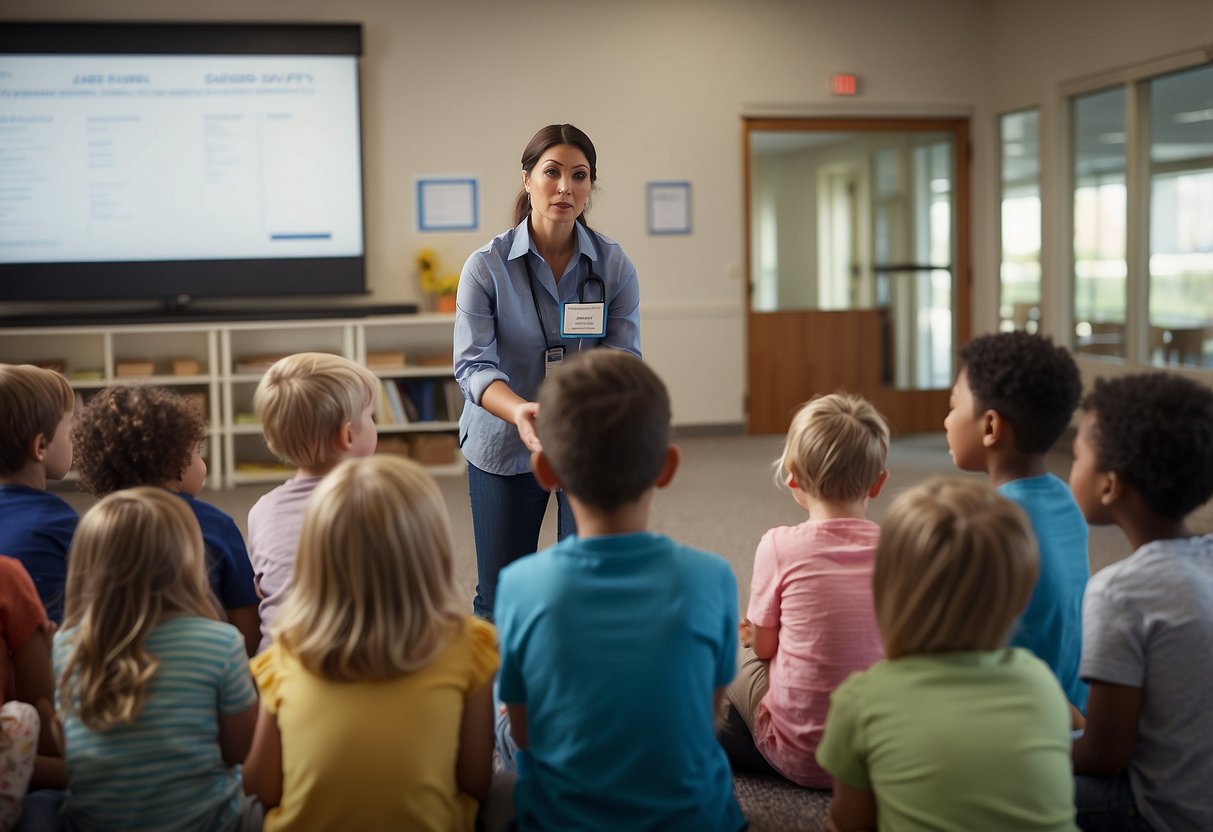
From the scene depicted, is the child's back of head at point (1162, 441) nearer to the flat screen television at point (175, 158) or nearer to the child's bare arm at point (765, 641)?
the child's bare arm at point (765, 641)

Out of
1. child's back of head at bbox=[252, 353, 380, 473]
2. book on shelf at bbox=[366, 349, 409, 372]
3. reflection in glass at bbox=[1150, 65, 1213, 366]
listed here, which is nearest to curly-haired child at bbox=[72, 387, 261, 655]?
child's back of head at bbox=[252, 353, 380, 473]

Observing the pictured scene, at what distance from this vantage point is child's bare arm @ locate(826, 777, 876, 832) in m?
1.58

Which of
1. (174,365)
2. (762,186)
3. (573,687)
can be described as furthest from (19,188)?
(573,687)

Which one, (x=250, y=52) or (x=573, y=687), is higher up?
(x=250, y=52)

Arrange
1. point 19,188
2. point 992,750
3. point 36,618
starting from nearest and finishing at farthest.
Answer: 1. point 992,750
2. point 36,618
3. point 19,188

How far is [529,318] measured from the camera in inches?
109

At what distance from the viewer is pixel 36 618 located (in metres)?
1.91

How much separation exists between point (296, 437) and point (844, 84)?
6192 mm

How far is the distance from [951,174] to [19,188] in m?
5.69

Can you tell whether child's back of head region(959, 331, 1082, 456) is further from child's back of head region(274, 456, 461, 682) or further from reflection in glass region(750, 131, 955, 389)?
reflection in glass region(750, 131, 955, 389)

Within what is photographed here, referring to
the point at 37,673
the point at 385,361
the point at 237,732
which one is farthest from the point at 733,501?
the point at 237,732

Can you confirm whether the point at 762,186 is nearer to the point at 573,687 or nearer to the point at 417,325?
the point at 417,325

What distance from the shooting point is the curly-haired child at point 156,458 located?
84.0 inches

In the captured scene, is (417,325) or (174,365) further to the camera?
(417,325)
